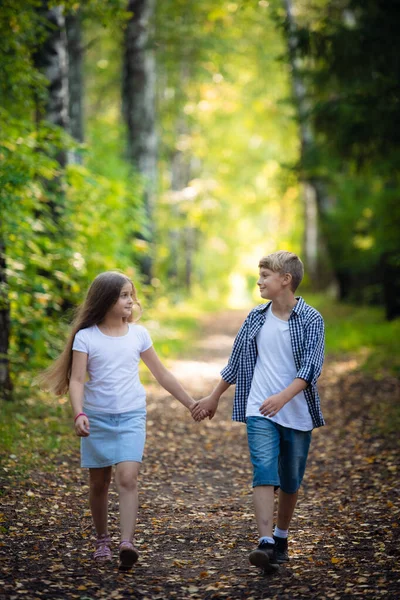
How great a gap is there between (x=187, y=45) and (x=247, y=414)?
17.1 meters

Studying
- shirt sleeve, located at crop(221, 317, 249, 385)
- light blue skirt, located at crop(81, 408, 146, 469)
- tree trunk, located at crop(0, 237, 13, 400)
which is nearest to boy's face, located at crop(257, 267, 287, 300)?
shirt sleeve, located at crop(221, 317, 249, 385)

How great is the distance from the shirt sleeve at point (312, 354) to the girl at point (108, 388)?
0.94 m

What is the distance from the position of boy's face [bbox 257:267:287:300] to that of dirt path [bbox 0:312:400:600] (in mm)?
1685

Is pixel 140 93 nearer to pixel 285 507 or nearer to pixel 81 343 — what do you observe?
pixel 81 343

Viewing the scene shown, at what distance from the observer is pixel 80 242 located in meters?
11.3

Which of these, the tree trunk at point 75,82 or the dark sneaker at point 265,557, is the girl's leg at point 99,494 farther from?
the tree trunk at point 75,82

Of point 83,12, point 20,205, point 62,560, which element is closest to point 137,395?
point 62,560

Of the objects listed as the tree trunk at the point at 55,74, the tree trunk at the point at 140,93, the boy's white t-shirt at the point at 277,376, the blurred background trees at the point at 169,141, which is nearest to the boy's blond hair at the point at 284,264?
the boy's white t-shirt at the point at 277,376

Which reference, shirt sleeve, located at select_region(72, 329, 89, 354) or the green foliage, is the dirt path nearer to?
shirt sleeve, located at select_region(72, 329, 89, 354)

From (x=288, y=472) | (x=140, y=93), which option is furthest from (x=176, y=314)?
(x=288, y=472)

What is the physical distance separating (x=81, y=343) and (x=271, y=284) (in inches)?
48.3

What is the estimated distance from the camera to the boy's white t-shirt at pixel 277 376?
468cm

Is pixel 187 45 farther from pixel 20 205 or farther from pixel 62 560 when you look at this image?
pixel 62 560

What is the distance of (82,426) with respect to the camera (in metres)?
4.40
